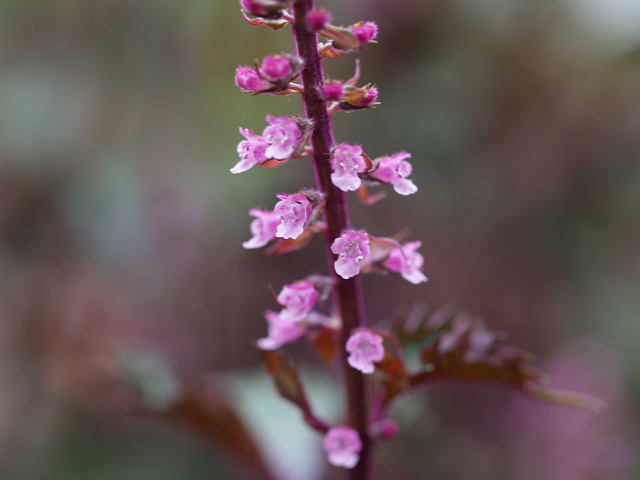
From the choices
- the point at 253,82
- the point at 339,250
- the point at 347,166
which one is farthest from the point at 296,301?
the point at 253,82

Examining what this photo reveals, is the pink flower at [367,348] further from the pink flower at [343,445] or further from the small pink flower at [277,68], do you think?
the small pink flower at [277,68]

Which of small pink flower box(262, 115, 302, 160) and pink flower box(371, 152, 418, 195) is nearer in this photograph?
small pink flower box(262, 115, 302, 160)

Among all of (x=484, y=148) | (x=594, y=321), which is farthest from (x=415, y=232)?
(x=594, y=321)

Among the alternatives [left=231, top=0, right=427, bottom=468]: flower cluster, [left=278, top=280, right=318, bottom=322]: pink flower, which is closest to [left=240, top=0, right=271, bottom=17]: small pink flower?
[left=231, top=0, right=427, bottom=468]: flower cluster

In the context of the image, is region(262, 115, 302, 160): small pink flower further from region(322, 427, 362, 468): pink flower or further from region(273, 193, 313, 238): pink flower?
region(322, 427, 362, 468): pink flower

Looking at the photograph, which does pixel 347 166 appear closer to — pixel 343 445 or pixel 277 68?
pixel 277 68

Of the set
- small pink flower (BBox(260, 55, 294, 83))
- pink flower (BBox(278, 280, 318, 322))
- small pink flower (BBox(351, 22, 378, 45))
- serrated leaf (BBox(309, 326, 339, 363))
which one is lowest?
serrated leaf (BBox(309, 326, 339, 363))
